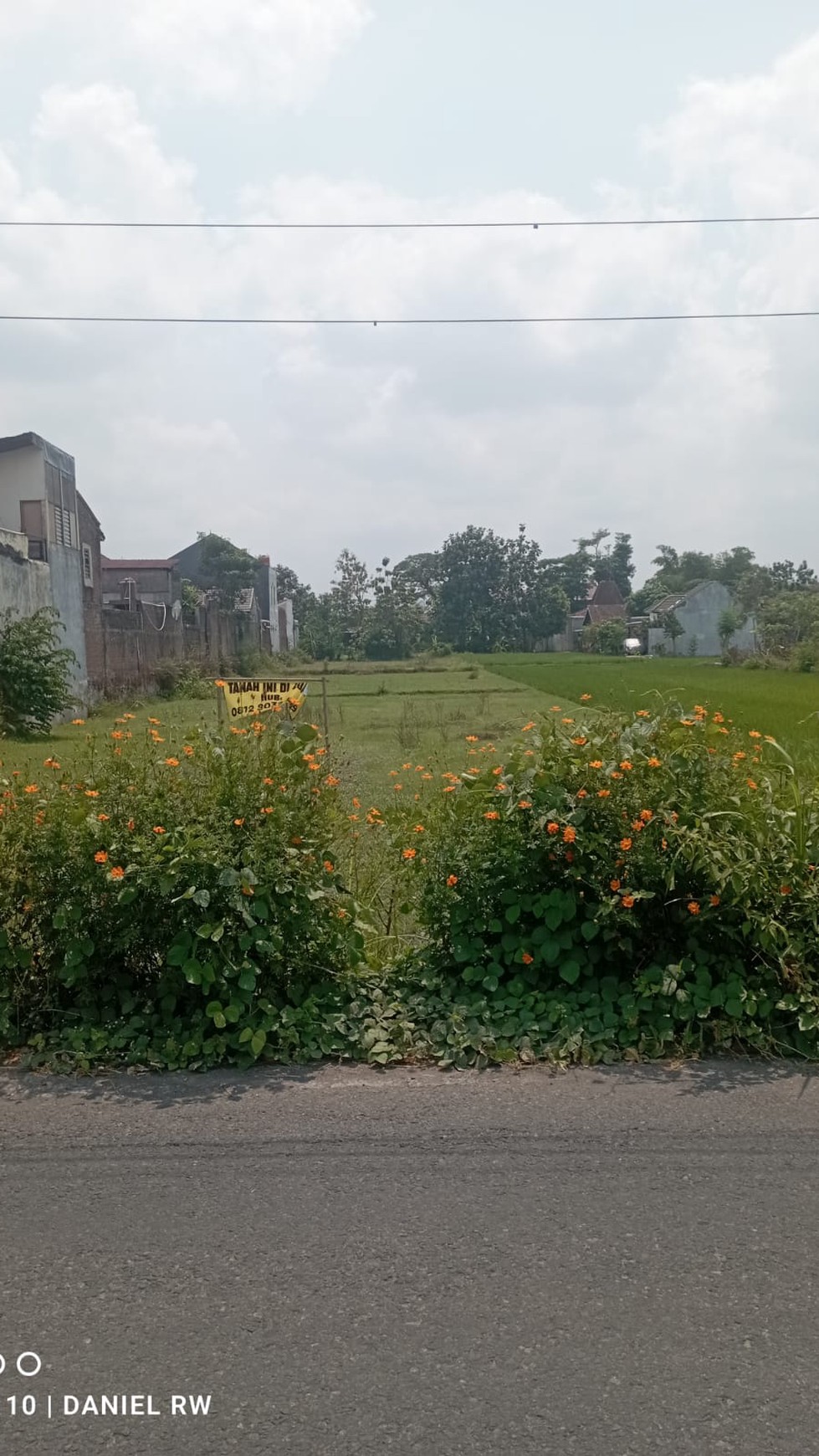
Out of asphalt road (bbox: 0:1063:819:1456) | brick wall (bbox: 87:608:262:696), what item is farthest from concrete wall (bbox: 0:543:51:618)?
asphalt road (bbox: 0:1063:819:1456)

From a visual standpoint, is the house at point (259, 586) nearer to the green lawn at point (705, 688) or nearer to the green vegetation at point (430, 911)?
the green lawn at point (705, 688)

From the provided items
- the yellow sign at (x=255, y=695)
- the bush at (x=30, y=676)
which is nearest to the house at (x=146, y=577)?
the bush at (x=30, y=676)

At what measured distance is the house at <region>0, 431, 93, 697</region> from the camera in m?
25.7

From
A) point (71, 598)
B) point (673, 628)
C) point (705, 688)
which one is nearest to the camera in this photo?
point (71, 598)

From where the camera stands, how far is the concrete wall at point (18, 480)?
→ 92.0ft

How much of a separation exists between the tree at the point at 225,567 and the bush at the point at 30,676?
47.9 meters

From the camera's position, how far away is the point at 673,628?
87125mm

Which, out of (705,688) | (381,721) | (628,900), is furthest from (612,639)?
(628,900)

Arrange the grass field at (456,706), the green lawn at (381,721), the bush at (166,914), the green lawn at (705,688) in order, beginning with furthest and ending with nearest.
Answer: the green lawn at (705,688)
the grass field at (456,706)
the green lawn at (381,721)
the bush at (166,914)

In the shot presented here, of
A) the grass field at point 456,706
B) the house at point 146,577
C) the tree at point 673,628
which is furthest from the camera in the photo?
the tree at point 673,628

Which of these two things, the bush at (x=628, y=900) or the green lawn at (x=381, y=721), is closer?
the bush at (x=628, y=900)

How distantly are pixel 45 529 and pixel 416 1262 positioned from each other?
26.4 meters

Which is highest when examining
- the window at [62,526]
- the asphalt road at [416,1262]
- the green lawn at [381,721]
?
the window at [62,526]

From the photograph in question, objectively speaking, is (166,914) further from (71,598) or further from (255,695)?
(71,598)
